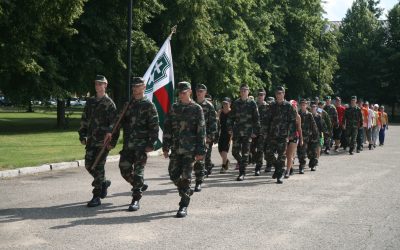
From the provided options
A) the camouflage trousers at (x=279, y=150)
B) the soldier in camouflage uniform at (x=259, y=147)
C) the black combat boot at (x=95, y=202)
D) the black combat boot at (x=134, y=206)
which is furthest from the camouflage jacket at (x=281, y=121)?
the black combat boot at (x=95, y=202)

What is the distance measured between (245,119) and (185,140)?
436cm

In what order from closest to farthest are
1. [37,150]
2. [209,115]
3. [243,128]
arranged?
[209,115]
[243,128]
[37,150]

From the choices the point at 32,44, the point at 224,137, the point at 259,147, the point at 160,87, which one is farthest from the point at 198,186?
the point at 32,44

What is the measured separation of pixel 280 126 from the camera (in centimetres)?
1187

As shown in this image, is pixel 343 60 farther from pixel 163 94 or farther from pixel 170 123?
pixel 170 123

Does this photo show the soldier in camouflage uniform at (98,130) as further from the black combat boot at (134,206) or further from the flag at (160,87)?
the flag at (160,87)

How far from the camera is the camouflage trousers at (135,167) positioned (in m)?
8.23

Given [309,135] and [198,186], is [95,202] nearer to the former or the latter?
[198,186]

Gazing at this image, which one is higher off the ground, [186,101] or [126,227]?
[186,101]

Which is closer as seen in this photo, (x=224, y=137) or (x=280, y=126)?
(x=280, y=126)

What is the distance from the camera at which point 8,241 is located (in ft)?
20.5

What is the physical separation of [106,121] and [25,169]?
440 cm

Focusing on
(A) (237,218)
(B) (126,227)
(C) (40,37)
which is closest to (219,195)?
(A) (237,218)

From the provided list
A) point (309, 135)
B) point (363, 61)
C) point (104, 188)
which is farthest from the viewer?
point (363, 61)
